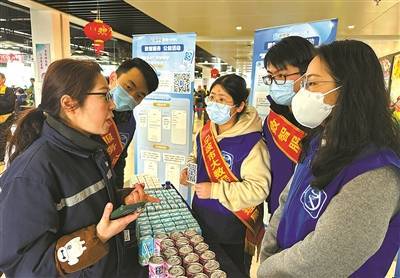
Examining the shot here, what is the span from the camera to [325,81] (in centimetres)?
92

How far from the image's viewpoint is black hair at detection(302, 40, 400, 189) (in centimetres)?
82

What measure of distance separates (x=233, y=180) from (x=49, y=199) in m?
0.95

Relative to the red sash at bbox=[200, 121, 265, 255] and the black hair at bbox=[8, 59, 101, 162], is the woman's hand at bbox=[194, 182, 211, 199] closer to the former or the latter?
the red sash at bbox=[200, 121, 265, 255]

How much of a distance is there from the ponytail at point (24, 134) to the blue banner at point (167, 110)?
222 centimetres

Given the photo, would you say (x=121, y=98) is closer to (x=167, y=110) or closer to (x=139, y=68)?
(x=139, y=68)

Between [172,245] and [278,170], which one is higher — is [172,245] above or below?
below

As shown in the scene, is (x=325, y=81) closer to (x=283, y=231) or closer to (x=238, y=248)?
(x=283, y=231)

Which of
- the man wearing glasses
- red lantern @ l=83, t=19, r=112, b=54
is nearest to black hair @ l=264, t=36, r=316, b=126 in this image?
the man wearing glasses

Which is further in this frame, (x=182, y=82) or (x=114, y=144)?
(x=182, y=82)

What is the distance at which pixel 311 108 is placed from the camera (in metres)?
1.02

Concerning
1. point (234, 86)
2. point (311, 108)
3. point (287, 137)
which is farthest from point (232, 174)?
point (311, 108)

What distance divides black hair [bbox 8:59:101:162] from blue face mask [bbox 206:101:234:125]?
81 centimetres

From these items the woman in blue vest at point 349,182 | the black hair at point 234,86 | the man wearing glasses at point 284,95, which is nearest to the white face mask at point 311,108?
the woman in blue vest at point 349,182

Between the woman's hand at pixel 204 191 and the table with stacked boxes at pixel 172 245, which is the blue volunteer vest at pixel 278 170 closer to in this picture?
the woman's hand at pixel 204 191
